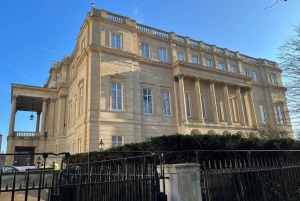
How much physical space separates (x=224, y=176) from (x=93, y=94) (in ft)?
57.6

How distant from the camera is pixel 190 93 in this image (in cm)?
2894

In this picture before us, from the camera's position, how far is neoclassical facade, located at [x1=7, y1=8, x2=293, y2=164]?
2230 centimetres

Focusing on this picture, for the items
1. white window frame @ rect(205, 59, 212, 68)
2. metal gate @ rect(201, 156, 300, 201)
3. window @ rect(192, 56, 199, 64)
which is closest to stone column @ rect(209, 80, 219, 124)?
window @ rect(192, 56, 199, 64)

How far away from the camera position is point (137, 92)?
2423 cm

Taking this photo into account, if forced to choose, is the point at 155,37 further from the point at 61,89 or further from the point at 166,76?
the point at 61,89

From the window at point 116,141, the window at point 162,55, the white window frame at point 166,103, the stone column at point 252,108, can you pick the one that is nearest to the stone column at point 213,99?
the white window frame at point 166,103

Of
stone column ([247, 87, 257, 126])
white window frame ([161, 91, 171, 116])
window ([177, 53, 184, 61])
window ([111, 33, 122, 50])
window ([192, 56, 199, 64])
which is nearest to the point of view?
window ([111, 33, 122, 50])

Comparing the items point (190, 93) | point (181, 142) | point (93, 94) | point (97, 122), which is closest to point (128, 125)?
point (97, 122)

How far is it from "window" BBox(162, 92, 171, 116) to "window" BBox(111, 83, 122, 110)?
5791 millimetres

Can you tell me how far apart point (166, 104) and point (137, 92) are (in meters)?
4.32

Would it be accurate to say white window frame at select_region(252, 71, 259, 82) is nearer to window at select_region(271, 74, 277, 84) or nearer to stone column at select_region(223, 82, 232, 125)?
window at select_region(271, 74, 277, 84)

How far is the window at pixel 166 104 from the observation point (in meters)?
26.2

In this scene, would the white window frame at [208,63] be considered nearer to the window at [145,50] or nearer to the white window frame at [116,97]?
the window at [145,50]

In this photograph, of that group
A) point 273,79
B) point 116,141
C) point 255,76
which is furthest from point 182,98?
point 273,79
